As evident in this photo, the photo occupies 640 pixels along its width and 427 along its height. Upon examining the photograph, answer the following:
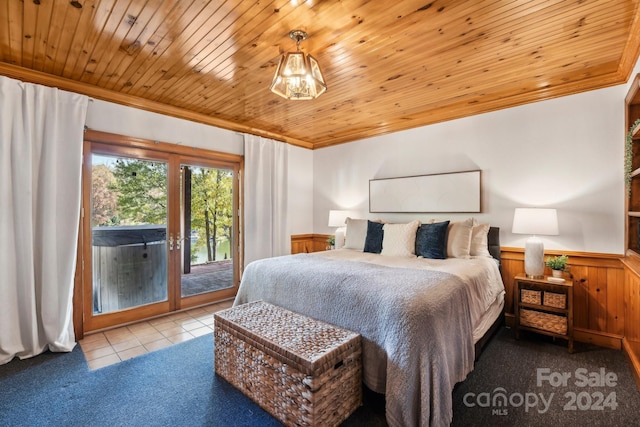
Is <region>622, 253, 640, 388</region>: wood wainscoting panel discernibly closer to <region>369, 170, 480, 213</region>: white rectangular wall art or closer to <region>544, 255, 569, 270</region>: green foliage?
<region>544, 255, 569, 270</region>: green foliage

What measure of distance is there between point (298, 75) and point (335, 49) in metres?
0.41

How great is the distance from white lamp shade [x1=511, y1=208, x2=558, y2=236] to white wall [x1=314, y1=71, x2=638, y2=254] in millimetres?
367

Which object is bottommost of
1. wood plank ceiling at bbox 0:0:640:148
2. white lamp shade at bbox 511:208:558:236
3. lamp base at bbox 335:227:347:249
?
lamp base at bbox 335:227:347:249

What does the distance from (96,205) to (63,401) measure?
1.86m

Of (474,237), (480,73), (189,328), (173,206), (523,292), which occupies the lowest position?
(189,328)

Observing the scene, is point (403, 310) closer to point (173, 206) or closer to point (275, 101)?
point (275, 101)

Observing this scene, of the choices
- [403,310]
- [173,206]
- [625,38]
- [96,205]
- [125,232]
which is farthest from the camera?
[173,206]

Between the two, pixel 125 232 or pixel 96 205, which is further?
pixel 125 232

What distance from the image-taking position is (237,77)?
9.11 ft

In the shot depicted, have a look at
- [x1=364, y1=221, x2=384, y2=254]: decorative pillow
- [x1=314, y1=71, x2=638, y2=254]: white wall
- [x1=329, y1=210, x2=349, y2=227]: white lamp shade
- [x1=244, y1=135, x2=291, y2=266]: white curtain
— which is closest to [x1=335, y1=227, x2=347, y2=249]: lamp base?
[x1=329, y1=210, x2=349, y2=227]: white lamp shade

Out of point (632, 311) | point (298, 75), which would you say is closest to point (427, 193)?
point (632, 311)

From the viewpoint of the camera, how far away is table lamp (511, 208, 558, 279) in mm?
2695

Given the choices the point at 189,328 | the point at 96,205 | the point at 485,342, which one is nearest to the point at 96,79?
the point at 96,205

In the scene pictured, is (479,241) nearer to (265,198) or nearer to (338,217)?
(338,217)
